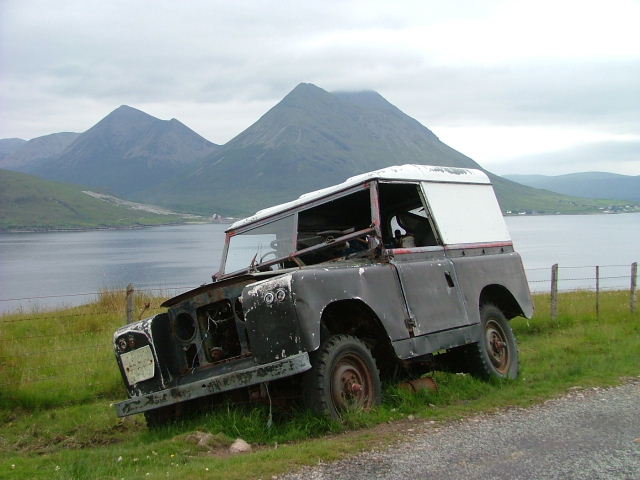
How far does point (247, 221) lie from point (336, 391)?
300cm

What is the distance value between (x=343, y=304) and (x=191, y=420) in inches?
75.0

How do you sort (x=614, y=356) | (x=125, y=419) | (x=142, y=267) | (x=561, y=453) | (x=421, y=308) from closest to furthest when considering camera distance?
1. (x=561, y=453)
2. (x=421, y=308)
3. (x=125, y=419)
4. (x=614, y=356)
5. (x=142, y=267)

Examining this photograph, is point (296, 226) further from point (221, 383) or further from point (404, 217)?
point (221, 383)

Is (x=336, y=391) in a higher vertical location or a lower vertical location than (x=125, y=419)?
higher

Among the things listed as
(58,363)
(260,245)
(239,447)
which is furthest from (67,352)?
(239,447)

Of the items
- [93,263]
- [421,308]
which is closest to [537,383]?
[421,308]

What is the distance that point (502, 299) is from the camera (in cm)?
924

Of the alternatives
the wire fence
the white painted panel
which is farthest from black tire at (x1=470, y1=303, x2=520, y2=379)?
the wire fence

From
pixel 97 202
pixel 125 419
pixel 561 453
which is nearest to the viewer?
pixel 561 453

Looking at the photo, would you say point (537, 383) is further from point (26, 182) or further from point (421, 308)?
point (26, 182)

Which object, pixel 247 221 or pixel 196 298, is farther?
pixel 247 221

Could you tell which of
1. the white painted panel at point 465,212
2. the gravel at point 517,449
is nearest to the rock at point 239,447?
the gravel at point 517,449

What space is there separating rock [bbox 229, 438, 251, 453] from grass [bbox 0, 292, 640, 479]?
101 millimetres

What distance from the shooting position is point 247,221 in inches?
342
